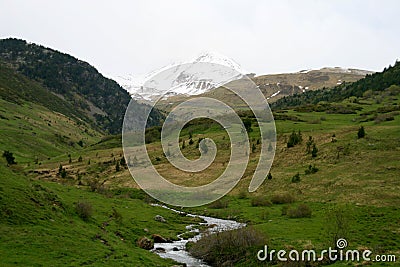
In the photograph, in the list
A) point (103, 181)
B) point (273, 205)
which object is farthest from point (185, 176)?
point (273, 205)

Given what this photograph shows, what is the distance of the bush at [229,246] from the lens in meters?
35.0

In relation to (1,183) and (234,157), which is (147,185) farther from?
(1,183)

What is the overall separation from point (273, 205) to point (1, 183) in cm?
4046

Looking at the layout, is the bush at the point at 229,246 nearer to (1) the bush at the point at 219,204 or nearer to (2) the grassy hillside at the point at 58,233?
(2) the grassy hillside at the point at 58,233

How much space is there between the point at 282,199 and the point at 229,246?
89.0 ft

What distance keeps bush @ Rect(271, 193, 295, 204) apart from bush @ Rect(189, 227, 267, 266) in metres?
25.0

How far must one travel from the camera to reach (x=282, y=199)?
61250 millimetres

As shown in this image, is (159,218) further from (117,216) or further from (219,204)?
(219,204)

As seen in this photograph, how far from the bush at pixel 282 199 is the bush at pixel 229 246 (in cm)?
2504

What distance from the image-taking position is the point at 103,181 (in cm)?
9388

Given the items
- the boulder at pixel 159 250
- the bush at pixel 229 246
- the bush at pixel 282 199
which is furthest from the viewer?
the bush at pixel 282 199

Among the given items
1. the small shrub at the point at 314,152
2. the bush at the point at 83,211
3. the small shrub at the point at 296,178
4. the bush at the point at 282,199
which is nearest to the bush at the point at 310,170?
the small shrub at the point at 296,178

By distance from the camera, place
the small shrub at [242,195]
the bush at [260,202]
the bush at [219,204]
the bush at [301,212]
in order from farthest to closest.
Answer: the small shrub at [242,195]
the bush at [219,204]
the bush at [260,202]
the bush at [301,212]

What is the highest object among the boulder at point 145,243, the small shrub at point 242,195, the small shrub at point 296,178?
the small shrub at point 296,178
